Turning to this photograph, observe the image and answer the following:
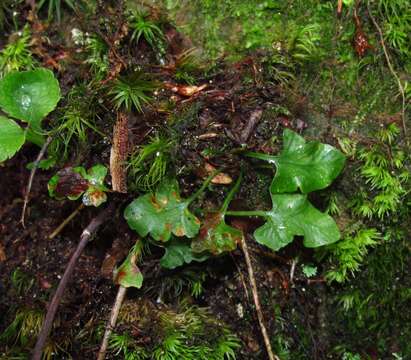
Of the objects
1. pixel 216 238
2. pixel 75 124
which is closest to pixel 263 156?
pixel 216 238

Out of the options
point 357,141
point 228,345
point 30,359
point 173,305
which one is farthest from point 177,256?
point 357,141

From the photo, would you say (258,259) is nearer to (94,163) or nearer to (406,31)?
(94,163)

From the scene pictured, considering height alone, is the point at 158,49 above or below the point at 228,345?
above

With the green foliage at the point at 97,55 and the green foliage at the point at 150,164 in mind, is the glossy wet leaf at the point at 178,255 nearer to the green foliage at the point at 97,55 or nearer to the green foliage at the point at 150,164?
the green foliage at the point at 150,164

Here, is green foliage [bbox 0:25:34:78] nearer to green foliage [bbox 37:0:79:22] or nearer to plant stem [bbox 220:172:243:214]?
green foliage [bbox 37:0:79:22]

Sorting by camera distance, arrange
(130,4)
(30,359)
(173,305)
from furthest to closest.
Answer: (130,4) → (173,305) → (30,359)

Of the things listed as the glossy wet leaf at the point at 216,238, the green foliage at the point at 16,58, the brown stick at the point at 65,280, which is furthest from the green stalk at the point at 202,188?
the green foliage at the point at 16,58

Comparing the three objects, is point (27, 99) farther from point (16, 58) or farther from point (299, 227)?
point (299, 227)
